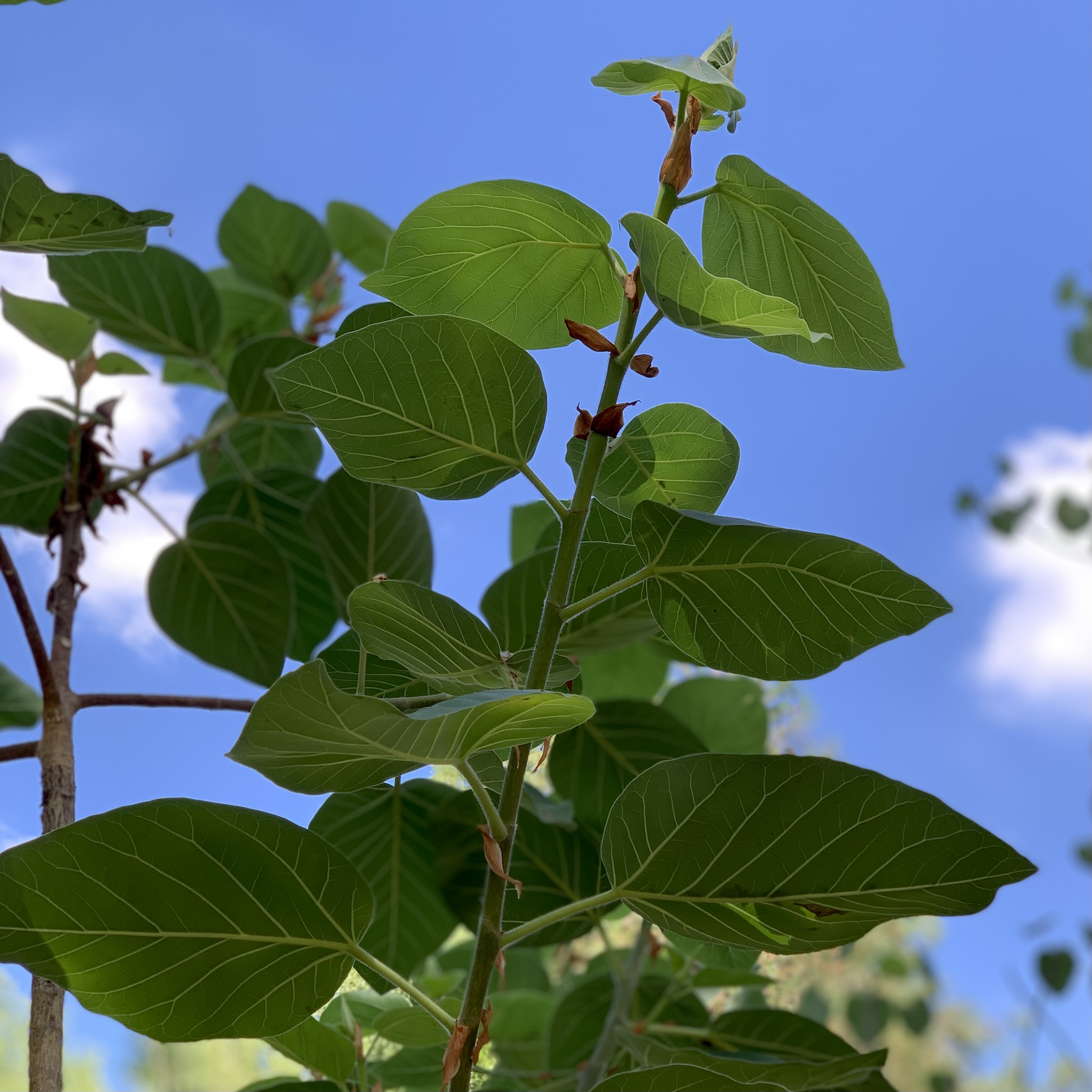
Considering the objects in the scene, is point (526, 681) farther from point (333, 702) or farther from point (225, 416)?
point (225, 416)

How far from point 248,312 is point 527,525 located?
1.04 ft

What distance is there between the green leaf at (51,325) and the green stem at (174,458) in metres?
0.08

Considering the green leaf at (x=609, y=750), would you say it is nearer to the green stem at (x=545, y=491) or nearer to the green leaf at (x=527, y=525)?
the green leaf at (x=527, y=525)

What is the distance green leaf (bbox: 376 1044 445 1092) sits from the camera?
487 millimetres

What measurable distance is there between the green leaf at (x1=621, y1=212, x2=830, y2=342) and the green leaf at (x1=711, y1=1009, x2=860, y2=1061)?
15.7 inches

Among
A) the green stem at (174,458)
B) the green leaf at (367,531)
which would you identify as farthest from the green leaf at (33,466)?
the green leaf at (367,531)

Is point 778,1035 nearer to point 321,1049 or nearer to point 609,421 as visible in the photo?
point 321,1049

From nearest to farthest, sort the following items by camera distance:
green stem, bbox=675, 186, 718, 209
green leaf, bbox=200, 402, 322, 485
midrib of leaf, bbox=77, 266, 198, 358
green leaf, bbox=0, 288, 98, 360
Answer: green stem, bbox=675, 186, 718, 209, green leaf, bbox=0, 288, 98, 360, midrib of leaf, bbox=77, 266, 198, 358, green leaf, bbox=200, 402, 322, 485

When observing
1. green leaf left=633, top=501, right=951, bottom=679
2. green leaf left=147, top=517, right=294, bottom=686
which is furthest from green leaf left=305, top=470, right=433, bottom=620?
green leaf left=633, top=501, right=951, bottom=679

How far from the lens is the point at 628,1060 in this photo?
1.68ft

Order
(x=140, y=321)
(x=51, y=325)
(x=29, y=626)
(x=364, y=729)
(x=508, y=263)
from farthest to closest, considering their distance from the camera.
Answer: (x=140, y=321) → (x=51, y=325) → (x=29, y=626) → (x=508, y=263) → (x=364, y=729)

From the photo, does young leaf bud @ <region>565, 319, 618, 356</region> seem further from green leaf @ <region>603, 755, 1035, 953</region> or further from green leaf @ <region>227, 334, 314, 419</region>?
green leaf @ <region>227, 334, 314, 419</region>

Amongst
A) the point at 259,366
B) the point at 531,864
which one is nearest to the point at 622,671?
the point at 531,864

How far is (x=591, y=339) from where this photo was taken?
321 millimetres
